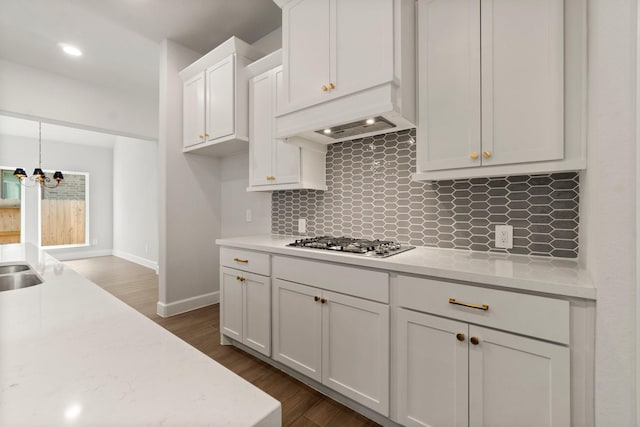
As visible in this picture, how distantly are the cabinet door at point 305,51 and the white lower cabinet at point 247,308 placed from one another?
1301 mm

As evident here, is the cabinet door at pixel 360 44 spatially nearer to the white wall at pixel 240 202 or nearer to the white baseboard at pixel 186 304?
the white wall at pixel 240 202

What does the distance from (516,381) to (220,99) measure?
295cm

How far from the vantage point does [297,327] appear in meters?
1.87

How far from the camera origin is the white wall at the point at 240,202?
306cm

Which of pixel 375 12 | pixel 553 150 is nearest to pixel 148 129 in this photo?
pixel 375 12

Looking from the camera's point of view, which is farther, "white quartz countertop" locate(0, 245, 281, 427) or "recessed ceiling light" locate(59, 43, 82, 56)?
"recessed ceiling light" locate(59, 43, 82, 56)

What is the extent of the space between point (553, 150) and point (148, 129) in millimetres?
5031

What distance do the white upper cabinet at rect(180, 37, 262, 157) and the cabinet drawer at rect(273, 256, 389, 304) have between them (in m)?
1.38

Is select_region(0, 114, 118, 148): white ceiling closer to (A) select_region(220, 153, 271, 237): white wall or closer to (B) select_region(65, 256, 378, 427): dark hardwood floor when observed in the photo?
(B) select_region(65, 256, 378, 427): dark hardwood floor

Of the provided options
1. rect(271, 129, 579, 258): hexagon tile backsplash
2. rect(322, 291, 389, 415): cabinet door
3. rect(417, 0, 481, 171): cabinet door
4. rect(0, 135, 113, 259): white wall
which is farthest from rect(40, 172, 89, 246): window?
rect(417, 0, 481, 171): cabinet door

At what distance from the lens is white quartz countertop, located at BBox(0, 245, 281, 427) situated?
1.37ft

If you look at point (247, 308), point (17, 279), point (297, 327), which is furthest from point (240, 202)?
point (17, 279)

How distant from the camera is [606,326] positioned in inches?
37.9

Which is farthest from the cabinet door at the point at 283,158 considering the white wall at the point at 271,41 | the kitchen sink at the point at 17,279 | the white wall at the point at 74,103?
the white wall at the point at 74,103
